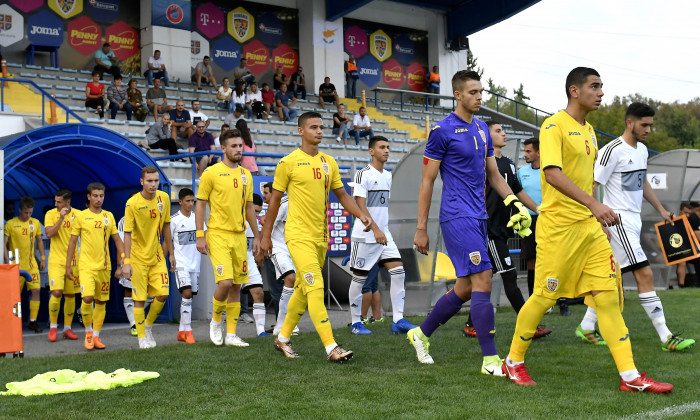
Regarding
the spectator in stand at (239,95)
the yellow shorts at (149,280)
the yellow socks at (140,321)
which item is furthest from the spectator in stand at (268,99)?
the yellow socks at (140,321)

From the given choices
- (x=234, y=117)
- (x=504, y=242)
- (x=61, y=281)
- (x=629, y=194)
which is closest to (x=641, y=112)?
(x=629, y=194)

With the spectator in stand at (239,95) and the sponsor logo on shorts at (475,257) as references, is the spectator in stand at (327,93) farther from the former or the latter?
the sponsor logo on shorts at (475,257)

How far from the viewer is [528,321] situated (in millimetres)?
5723

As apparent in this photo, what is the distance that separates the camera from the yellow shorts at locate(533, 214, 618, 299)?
5.48 m

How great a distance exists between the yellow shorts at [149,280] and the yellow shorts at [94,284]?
35.0 inches

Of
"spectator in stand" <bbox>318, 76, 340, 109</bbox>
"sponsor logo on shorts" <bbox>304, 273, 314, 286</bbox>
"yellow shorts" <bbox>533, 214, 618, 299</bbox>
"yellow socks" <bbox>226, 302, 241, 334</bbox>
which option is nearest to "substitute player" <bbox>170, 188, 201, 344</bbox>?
"yellow socks" <bbox>226, 302, 241, 334</bbox>

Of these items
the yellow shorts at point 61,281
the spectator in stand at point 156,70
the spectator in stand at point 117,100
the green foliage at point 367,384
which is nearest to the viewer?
the green foliage at point 367,384

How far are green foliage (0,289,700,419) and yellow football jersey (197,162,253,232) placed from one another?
1402mm

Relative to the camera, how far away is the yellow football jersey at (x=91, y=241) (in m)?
10.3

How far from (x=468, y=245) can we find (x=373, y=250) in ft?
11.8

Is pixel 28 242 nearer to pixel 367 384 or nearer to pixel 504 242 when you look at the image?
pixel 504 242

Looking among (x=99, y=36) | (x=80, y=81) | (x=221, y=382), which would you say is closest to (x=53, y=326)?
(x=221, y=382)

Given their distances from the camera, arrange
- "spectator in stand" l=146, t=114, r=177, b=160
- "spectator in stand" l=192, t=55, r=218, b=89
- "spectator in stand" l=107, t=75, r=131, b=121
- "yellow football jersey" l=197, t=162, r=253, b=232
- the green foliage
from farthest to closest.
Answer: "spectator in stand" l=192, t=55, r=218, b=89 < "spectator in stand" l=107, t=75, r=131, b=121 < "spectator in stand" l=146, t=114, r=177, b=160 < "yellow football jersey" l=197, t=162, r=253, b=232 < the green foliage

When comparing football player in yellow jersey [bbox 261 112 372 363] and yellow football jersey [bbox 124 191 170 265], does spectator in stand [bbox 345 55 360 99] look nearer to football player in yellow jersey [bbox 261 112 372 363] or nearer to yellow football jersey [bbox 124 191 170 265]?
yellow football jersey [bbox 124 191 170 265]
